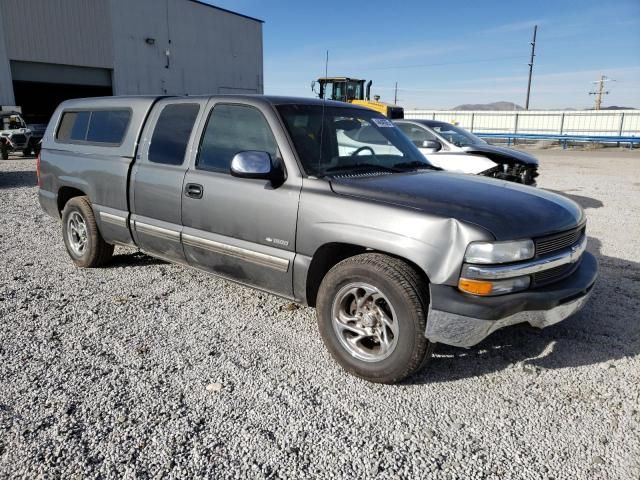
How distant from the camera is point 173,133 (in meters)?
4.29

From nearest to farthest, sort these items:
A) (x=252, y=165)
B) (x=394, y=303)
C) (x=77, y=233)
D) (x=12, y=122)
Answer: (x=394, y=303) < (x=252, y=165) < (x=77, y=233) < (x=12, y=122)

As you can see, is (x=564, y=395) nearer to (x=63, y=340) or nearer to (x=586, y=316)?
(x=586, y=316)

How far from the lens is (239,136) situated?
385 centimetres

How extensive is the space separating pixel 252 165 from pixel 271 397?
153 centimetres

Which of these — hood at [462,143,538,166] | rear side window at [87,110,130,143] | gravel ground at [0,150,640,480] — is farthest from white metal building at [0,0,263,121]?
gravel ground at [0,150,640,480]

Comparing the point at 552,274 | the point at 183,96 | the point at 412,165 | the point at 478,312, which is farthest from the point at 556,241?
the point at 183,96

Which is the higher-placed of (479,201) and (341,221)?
(479,201)

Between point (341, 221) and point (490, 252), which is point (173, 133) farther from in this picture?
point (490, 252)

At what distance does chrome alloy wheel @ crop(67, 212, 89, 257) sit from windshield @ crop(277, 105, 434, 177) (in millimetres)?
2882

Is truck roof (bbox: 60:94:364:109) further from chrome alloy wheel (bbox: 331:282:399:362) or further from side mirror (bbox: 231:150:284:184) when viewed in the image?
chrome alloy wheel (bbox: 331:282:399:362)

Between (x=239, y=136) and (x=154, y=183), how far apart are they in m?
0.97

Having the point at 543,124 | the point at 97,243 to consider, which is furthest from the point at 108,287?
the point at 543,124

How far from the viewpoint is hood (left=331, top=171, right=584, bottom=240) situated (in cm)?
286

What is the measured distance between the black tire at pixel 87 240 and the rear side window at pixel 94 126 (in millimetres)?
685
